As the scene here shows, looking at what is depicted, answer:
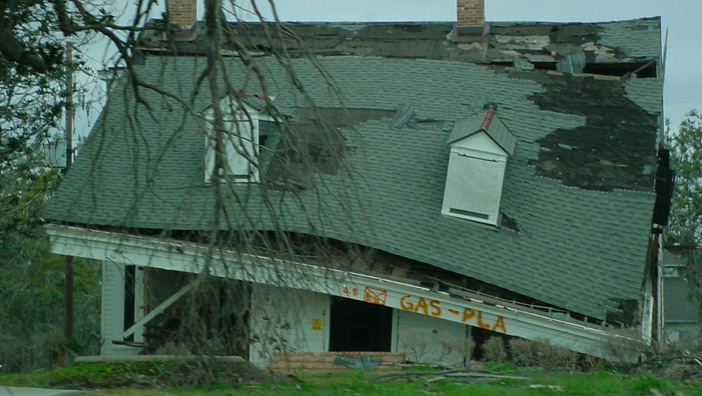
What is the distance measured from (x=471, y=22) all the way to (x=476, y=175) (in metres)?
7.48

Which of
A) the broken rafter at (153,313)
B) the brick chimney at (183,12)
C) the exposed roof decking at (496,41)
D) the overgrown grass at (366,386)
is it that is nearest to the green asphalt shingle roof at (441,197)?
the broken rafter at (153,313)

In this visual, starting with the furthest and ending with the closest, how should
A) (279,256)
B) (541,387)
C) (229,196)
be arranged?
(541,387)
(279,256)
(229,196)

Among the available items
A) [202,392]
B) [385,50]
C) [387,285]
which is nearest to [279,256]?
[202,392]

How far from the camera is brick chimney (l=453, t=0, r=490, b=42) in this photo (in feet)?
73.8

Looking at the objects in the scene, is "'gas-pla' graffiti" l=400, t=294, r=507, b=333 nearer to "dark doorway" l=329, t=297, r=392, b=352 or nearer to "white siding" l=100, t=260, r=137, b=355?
"dark doorway" l=329, t=297, r=392, b=352

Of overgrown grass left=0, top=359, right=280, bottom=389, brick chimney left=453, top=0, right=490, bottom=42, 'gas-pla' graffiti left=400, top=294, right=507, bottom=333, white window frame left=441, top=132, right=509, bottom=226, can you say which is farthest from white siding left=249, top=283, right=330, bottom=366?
brick chimney left=453, top=0, right=490, bottom=42

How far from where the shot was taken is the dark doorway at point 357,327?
16391mm

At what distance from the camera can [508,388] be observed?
28.9 ft

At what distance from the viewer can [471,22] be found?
74.2ft

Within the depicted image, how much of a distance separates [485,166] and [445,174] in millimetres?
896

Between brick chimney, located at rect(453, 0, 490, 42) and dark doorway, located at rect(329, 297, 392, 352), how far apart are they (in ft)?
29.2

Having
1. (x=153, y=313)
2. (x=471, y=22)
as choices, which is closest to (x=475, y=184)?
(x=153, y=313)

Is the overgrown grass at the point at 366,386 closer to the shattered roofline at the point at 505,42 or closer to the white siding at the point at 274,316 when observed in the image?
the white siding at the point at 274,316

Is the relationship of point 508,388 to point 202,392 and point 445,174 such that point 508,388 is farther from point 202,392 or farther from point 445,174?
point 445,174
